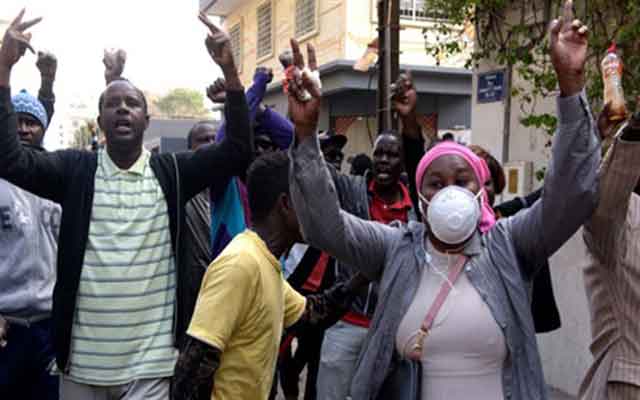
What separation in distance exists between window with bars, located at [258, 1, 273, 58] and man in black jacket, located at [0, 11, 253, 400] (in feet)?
51.6

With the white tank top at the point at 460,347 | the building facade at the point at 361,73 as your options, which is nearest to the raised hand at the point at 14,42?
the white tank top at the point at 460,347

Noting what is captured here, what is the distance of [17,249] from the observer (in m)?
3.60

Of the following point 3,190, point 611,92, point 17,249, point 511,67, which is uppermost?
point 511,67

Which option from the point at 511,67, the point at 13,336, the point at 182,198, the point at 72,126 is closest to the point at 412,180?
the point at 182,198

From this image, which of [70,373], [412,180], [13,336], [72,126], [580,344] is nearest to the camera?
[70,373]

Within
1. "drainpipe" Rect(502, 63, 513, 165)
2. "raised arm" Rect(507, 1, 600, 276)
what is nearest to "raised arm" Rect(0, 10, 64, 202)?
"raised arm" Rect(507, 1, 600, 276)

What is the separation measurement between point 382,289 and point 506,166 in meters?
4.82

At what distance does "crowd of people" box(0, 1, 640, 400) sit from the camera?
224 cm

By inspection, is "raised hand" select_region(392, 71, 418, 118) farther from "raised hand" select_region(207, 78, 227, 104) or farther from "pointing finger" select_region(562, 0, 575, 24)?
"pointing finger" select_region(562, 0, 575, 24)

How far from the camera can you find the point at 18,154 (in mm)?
2891

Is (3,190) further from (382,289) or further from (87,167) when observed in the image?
(382,289)

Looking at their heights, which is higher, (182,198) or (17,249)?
(182,198)

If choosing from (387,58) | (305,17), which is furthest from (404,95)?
(305,17)

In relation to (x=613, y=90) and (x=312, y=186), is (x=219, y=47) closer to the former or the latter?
(x=312, y=186)
